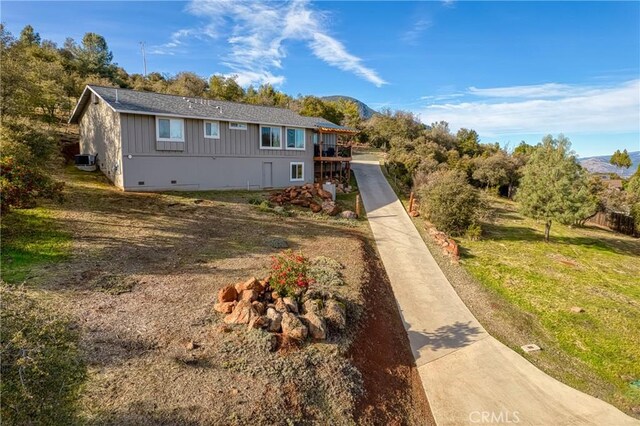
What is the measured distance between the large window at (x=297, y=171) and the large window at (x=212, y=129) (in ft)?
19.7

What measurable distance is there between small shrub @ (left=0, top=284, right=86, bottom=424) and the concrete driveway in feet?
20.9

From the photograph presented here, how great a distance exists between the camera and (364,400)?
6.37 m

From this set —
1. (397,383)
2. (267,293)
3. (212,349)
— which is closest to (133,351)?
(212,349)

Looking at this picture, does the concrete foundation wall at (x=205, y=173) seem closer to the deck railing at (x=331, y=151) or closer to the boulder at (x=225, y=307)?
the deck railing at (x=331, y=151)

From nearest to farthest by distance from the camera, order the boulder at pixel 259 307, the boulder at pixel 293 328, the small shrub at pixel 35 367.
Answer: the small shrub at pixel 35 367 < the boulder at pixel 293 328 < the boulder at pixel 259 307

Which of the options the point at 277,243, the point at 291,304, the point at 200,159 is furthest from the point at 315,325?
the point at 200,159

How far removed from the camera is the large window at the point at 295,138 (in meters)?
24.7

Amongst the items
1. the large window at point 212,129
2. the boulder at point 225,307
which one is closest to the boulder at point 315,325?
the boulder at point 225,307

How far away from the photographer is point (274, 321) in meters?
7.37

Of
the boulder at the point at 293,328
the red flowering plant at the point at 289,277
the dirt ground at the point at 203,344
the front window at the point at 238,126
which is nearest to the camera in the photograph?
the dirt ground at the point at 203,344

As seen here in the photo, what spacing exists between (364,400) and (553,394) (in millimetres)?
4586

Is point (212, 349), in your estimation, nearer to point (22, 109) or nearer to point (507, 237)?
point (22, 109)

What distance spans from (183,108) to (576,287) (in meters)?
22.0

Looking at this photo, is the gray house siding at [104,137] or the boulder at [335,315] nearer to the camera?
the boulder at [335,315]
